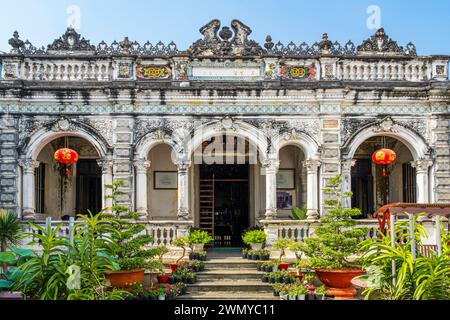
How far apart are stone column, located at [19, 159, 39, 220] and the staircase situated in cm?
443

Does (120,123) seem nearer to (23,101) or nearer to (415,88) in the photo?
(23,101)

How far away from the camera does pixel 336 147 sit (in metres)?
13.0

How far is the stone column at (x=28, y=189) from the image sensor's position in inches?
504

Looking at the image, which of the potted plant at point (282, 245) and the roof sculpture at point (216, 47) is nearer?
the potted plant at point (282, 245)

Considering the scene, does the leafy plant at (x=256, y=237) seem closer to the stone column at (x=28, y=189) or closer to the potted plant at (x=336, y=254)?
the potted plant at (x=336, y=254)

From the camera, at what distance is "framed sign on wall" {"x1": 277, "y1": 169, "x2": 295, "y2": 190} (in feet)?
49.2

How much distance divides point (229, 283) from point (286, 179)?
503 cm

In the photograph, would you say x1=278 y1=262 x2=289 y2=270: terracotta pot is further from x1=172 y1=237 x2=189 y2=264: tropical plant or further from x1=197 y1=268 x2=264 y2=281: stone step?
x1=172 y1=237 x2=189 y2=264: tropical plant

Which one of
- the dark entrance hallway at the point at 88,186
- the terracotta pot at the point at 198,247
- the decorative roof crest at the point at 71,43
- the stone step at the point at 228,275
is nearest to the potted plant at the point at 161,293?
the stone step at the point at 228,275

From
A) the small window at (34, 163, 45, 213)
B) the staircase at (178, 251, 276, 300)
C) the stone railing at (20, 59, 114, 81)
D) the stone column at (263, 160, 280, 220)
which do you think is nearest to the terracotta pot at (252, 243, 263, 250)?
the staircase at (178, 251, 276, 300)

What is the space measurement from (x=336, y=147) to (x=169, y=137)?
13.1 feet

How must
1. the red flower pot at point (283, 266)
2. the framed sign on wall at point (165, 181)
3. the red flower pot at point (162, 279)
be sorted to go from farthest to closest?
the framed sign on wall at point (165, 181) < the red flower pot at point (283, 266) < the red flower pot at point (162, 279)

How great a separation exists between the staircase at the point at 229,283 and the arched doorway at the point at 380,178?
4.97 m

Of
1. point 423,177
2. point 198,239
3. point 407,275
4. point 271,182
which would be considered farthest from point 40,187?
point 407,275
